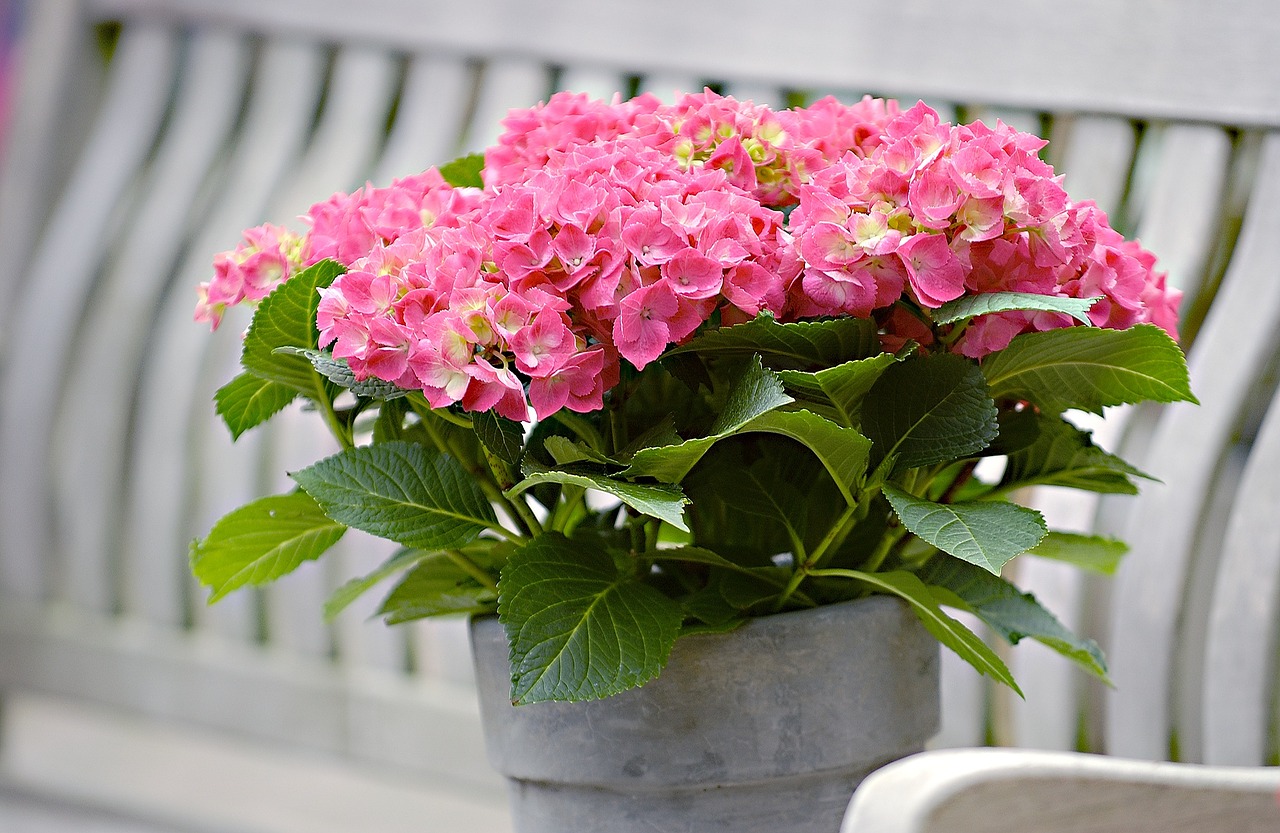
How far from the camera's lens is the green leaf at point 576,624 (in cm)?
40

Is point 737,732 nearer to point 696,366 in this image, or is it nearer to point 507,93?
point 696,366

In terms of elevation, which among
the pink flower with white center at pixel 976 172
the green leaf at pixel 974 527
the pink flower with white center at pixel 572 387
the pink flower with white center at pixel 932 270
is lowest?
the green leaf at pixel 974 527

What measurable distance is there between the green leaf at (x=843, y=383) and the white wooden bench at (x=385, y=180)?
21.2 inches

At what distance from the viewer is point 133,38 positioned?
1.55 metres

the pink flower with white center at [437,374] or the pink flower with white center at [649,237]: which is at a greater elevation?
the pink flower with white center at [649,237]

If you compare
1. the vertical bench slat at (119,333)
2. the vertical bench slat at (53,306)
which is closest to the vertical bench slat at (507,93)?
the vertical bench slat at (119,333)

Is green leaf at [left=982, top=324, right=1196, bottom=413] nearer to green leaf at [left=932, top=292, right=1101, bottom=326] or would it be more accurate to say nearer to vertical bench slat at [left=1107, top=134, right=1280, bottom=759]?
green leaf at [left=932, top=292, right=1101, bottom=326]

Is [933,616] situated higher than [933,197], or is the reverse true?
[933,197]

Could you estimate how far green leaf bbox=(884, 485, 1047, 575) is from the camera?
37 centimetres

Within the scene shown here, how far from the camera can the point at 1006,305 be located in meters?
0.38

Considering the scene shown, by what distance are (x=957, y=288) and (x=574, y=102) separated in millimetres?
209

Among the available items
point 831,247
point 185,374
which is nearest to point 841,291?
point 831,247

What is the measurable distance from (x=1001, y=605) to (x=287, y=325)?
0.30 meters

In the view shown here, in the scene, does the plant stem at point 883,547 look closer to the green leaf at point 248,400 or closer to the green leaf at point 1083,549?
the green leaf at point 1083,549
